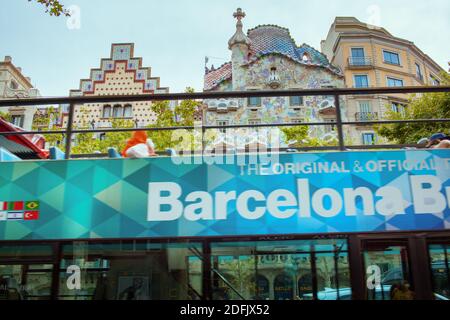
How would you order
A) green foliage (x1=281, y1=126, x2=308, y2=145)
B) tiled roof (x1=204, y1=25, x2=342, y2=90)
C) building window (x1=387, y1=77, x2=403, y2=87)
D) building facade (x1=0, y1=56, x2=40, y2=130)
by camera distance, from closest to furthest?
green foliage (x1=281, y1=126, x2=308, y2=145)
tiled roof (x1=204, y1=25, x2=342, y2=90)
building facade (x1=0, y1=56, x2=40, y2=130)
building window (x1=387, y1=77, x2=403, y2=87)

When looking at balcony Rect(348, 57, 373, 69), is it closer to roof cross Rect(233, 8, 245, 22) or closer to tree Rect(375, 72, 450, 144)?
roof cross Rect(233, 8, 245, 22)

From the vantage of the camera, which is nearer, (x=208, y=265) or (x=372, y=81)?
(x=208, y=265)

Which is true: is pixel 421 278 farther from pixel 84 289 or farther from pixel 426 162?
pixel 84 289

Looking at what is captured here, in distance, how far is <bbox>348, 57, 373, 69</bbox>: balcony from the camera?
28.0 metres

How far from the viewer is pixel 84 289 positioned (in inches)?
128

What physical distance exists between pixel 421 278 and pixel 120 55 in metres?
30.5

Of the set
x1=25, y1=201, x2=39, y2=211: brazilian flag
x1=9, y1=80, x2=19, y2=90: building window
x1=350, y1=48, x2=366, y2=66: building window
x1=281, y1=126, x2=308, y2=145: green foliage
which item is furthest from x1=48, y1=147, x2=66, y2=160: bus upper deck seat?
x1=9, y1=80, x2=19, y2=90: building window

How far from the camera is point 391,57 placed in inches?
1165

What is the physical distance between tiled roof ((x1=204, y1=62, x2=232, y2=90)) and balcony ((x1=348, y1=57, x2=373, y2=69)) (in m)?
8.29

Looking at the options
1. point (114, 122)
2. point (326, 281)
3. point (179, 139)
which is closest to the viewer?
point (326, 281)

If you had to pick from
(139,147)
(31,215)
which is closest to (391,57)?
(139,147)

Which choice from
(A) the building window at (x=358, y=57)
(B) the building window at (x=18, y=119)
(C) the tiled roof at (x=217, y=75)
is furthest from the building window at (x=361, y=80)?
(B) the building window at (x=18, y=119)

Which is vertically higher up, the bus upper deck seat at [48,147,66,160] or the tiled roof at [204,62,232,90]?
the tiled roof at [204,62,232,90]

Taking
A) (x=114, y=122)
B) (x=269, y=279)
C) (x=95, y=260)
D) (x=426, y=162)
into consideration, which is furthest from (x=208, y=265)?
(x=114, y=122)
